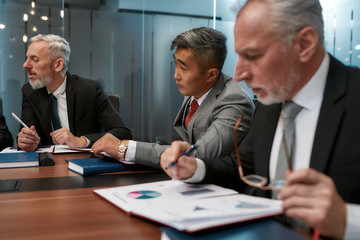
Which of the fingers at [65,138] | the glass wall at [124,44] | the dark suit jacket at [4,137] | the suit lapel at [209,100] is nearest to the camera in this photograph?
the suit lapel at [209,100]

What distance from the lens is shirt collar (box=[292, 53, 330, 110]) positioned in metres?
1.08

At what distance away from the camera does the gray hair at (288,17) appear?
1.01m

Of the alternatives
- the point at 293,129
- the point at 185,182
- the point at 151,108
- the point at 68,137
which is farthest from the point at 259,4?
the point at 151,108

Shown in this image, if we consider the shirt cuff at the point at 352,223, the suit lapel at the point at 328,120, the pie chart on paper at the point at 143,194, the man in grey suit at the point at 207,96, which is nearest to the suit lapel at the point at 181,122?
the man in grey suit at the point at 207,96

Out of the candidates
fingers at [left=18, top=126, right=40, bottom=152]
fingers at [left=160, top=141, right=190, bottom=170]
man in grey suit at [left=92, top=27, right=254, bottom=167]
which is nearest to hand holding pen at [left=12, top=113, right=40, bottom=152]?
fingers at [left=18, top=126, right=40, bottom=152]

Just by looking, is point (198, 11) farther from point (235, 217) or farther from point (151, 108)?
point (235, 217)

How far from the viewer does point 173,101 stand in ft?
20.8

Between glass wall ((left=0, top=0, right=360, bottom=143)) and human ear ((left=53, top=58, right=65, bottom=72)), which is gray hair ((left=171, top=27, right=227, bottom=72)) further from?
glass wall ((left=0, top=0, right=360, bottom=143))

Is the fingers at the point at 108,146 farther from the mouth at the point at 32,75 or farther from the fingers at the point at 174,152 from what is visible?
the mouth at the point at 32,75

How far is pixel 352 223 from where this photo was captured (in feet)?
2.26

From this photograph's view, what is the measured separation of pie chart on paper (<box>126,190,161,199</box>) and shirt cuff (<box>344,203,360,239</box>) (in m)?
0.52

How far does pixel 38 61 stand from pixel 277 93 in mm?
2506

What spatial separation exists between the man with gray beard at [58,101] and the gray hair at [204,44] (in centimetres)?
105

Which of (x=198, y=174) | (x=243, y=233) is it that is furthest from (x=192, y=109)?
(x=243, y=233)
